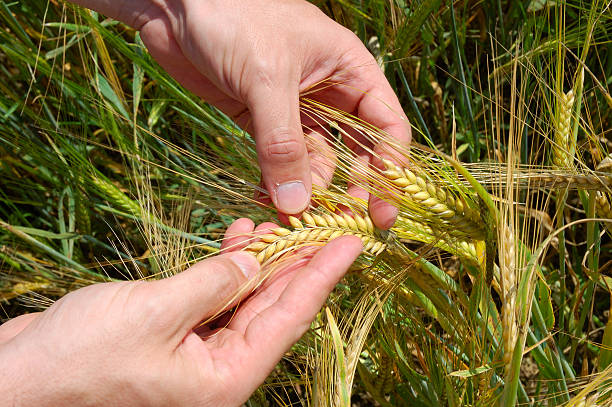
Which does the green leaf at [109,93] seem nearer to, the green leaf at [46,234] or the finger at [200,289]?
the green leaf at [46,234]

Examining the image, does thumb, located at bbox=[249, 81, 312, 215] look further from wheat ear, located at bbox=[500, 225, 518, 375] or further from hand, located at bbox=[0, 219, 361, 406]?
wheat ear, located at bbox=[500, 225, 518, 375]

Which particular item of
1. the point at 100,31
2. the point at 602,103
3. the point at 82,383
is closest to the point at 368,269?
the point at 82,383

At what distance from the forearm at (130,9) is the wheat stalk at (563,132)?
2.61 feet

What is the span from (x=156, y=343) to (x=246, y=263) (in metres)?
0.17

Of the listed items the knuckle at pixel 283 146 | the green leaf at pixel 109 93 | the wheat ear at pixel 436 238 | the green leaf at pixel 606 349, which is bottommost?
the green leaf at pixel 606 349

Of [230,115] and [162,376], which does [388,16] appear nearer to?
[230,115]

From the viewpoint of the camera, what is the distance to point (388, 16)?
56.2 inches

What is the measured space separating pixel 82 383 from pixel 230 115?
651 millimetres

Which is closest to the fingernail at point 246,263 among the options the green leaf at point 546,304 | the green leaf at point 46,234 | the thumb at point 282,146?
the thumb at point 282,146

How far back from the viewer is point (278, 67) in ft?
2.99

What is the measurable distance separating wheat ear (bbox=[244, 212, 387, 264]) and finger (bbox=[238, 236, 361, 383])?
0.05 m

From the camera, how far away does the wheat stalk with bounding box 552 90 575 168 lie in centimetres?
83

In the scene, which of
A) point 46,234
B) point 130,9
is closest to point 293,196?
point 130,9

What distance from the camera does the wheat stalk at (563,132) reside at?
0.83 m
